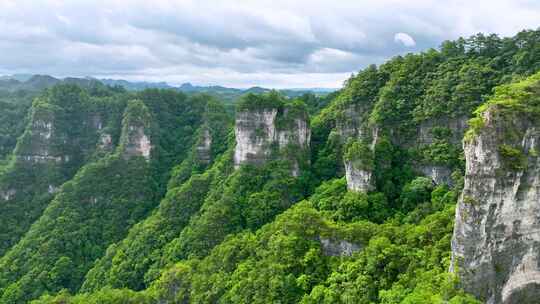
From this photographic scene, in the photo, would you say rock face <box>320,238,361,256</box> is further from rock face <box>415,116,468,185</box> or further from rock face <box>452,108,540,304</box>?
rock face <box>415,116,468,185</box>

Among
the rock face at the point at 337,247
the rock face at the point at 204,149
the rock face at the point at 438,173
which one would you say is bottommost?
the rock face at the point at 337,247

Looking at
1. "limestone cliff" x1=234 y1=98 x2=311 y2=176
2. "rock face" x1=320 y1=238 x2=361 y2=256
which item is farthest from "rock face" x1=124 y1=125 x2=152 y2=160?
"rock face" x1=320 y1=238 x2=361 y2=256

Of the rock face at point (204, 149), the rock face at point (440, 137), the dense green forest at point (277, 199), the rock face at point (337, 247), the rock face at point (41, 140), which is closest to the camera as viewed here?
the dense green forest at point (277, 199)

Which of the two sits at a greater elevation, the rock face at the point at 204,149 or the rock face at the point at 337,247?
the rock face at the point at 204,149

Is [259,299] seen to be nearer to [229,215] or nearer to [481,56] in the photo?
[229,215]

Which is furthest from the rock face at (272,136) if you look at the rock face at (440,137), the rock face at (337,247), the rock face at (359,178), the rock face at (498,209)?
the rock face at (498,209)

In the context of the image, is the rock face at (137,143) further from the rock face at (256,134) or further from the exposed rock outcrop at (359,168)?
the exposed rock outcrop at (359,168)

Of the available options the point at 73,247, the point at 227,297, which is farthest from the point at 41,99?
the point at 227,297

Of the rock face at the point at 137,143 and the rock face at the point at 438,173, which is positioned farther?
the rock face at the point at 137,143

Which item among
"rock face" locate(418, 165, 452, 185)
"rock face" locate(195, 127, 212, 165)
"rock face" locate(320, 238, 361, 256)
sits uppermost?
"rock face" locate(418, 165, 452, 185)

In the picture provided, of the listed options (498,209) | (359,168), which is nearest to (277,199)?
(359,168)
